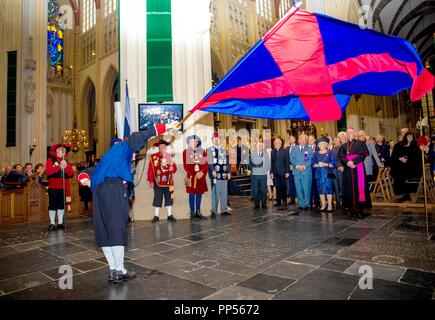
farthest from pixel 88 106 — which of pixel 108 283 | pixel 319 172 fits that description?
pixel 108 283

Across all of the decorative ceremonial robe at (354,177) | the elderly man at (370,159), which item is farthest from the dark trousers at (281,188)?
the elderly man at (370,159)

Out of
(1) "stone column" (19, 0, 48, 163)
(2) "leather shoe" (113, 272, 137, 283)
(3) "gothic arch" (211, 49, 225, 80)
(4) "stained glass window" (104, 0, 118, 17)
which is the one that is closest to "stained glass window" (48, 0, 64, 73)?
(4) "stained glass window" (104, 0, 118, 17)

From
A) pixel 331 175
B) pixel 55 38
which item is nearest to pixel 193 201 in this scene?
pixel 331 175

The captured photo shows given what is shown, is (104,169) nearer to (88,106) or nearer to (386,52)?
(386,52)

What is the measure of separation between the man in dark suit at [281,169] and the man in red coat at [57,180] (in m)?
5.28

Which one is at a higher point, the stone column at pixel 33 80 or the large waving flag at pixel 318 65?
the stone column at pixel 33 80

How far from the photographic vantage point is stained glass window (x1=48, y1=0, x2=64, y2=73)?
23339mm

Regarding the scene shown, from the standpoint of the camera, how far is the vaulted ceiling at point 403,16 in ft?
59.6

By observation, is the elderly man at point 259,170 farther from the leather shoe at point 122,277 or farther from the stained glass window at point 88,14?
the stained glass window at point 88,14

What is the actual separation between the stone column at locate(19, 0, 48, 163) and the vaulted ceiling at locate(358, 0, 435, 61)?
16.4 meters

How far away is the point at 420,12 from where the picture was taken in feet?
67.9

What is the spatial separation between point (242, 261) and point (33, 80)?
14.5m

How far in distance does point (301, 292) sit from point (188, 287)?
1060mm

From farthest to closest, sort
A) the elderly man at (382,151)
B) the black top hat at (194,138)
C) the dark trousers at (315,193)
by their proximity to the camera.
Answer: the elderly man at (382,151), the dark trousers at (315,193), the black top hat at (194,138)
